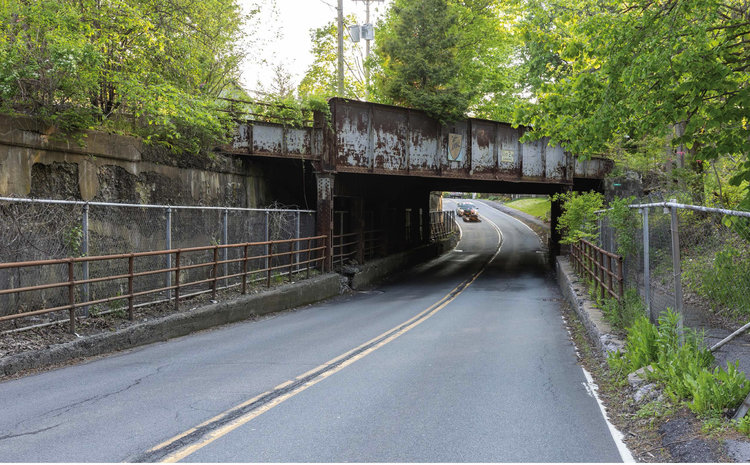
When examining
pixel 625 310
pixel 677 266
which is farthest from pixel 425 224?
pixel 677 266

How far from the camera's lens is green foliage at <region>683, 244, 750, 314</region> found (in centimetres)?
830

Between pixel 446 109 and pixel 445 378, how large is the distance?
55.8 ft

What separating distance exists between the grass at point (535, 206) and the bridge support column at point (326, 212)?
4717 centimetres

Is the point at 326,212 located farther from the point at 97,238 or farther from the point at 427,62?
the point at 97,238

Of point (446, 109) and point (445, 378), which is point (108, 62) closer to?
point (445, 378)

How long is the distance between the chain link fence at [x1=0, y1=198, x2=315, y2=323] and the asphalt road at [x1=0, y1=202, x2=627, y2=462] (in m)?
1.90

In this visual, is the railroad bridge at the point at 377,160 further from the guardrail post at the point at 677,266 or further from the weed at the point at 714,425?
the weed at the point at 714,425

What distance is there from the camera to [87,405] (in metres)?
6.05

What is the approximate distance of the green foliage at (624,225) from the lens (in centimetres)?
999

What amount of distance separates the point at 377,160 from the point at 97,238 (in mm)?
12133

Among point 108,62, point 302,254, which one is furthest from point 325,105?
point 108,62

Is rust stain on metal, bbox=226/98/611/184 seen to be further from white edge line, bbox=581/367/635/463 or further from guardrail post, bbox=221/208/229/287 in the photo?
white edge line, bbox=581/367/635/463

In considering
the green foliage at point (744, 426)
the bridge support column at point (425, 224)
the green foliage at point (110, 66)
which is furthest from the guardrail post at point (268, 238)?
the bridge support column at point (425, 224)

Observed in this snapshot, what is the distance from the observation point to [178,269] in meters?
11.0
